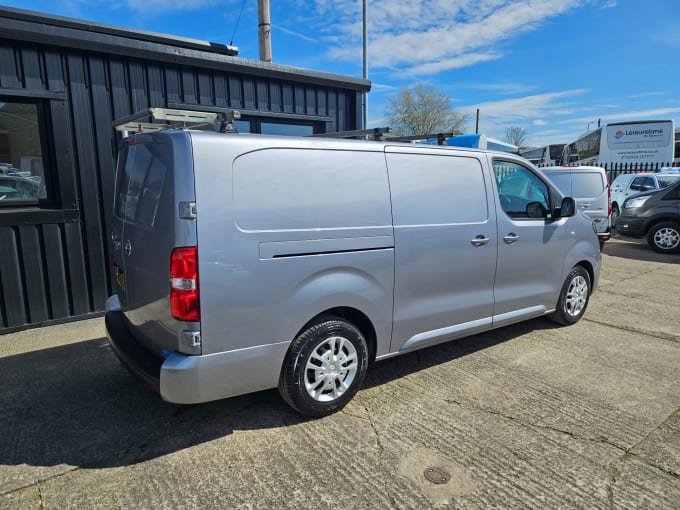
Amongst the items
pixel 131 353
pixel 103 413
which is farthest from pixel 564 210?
pixel 103 413

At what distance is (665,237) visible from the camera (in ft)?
34.3

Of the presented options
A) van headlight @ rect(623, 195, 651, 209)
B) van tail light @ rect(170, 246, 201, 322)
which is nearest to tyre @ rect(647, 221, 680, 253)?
van headlight @ rect(623, 195, 651, 209)

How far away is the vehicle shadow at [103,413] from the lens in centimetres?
291

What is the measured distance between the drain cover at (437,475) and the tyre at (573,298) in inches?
116

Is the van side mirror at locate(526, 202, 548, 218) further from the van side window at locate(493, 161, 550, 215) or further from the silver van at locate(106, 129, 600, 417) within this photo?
the silver van at locate(106, 129, 600, 417)

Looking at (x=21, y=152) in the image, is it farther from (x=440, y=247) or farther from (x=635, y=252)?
(x=635, y=252)

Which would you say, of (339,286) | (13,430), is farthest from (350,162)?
(13,430)

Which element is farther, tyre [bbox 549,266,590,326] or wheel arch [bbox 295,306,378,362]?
tyre [bbox 549,266,590,326]

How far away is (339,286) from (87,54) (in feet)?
14.3

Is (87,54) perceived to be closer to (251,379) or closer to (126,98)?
(126,98)

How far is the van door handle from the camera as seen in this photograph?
389 centimetres

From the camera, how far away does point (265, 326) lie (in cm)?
284

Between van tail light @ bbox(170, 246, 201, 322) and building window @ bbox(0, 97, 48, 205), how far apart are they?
3.59m

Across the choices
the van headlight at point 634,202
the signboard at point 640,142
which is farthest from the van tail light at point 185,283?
the signboard at point 640,142
